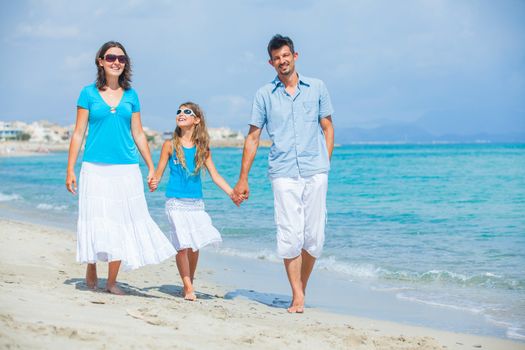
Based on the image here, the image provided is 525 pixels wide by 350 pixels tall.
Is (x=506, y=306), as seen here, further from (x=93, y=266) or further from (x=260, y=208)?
(x=260, y=208)

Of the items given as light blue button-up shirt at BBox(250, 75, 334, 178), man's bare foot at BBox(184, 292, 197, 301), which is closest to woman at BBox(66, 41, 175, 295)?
man's bare foot at BBox(184, 292, 197, 301)

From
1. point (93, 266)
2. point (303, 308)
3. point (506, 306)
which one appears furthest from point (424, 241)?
point (93, 266)

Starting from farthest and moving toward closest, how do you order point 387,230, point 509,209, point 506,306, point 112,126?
point 509,209
point 387,230
point 506,306
point 112,126

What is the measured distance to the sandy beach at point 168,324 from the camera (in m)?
3.82

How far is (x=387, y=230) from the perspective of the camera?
12.7 metres

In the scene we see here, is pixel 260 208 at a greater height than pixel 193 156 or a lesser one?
lesser

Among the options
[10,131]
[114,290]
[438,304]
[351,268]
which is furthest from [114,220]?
[10,131]

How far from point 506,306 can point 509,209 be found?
431 inches

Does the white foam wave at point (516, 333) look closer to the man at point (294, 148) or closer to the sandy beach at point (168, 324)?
the sandy beach at point (168, 324)

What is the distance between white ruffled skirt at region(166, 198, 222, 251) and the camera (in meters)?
5.99

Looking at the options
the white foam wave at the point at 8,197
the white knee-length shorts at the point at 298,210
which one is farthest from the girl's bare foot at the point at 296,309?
the white foam wave at the point at 8,197

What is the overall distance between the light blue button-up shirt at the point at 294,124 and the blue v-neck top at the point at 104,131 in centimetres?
106

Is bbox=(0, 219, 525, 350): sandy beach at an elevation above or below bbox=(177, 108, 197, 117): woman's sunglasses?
below

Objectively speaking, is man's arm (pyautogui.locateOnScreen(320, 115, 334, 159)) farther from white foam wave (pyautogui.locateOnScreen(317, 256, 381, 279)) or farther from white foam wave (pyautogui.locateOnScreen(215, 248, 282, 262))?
white foam wave (pyautogui.locateOnScreen(215, 248, 282, 262))
